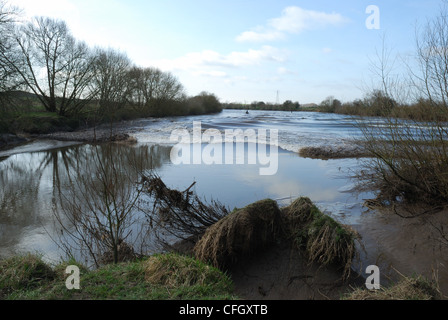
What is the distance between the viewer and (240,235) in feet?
18.5

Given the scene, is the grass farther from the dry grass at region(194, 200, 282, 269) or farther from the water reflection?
the water reflection

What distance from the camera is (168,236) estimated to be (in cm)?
699

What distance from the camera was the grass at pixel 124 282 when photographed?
394 centimetres

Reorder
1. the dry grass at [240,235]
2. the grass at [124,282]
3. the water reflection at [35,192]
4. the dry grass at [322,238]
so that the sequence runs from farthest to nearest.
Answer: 1. the water reflection at [35,192]
2. the dry grass at [240,235]
3. the dry grass at [322,238]
4. the grass at [124,282]

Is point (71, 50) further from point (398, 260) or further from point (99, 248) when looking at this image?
point (398, 260)

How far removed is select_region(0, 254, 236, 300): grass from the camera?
3.94 metres

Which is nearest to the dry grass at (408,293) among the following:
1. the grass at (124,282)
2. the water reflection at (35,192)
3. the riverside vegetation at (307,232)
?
the riverside vegetation at (307,232)

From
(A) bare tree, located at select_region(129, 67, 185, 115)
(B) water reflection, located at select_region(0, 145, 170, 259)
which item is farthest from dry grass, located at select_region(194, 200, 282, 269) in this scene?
(A) bare tree, located at select_region(129, 67, 185, 115)

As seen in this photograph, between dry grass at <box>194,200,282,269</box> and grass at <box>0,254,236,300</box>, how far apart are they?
0.53m

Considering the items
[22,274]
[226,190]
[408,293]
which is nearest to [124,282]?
[22,274]

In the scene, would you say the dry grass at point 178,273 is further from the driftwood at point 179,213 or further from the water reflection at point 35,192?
the water reflection at point 35,192

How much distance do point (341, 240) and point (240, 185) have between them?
249 inches

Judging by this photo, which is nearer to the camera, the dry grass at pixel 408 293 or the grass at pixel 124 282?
the dry grass at pixel 408 293

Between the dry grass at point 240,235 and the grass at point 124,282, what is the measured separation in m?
0.53
